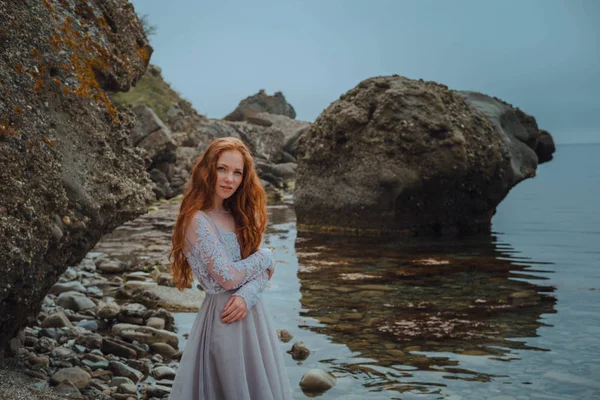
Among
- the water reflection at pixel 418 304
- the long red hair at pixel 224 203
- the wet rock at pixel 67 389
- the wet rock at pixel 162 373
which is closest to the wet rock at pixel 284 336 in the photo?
the water reflection at pixel 418 304

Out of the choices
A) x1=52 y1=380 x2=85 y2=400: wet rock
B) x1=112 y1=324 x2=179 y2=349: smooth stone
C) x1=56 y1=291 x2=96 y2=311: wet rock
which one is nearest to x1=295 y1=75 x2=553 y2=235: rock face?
x1=56 y1=291 x2=96 y2=311: wet rock

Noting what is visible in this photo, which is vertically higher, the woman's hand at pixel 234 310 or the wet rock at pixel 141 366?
the woman's hand at pixel 234 310

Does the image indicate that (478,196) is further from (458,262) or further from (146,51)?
(146,51)

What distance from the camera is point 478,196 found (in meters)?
14.6

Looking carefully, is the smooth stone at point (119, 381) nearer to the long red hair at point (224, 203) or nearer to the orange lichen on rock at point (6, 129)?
the long red hair at point (224, 203)

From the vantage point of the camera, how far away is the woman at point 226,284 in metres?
3.91

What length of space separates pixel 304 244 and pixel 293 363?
6952 millimetres

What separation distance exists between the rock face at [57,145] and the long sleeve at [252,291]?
51.8 inches

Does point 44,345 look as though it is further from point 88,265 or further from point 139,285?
point 88,265

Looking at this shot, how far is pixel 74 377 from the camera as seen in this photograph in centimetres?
519

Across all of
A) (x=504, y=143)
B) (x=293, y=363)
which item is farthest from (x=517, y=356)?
(x=504, y=143)

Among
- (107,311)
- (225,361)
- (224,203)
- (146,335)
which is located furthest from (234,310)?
(107,311)

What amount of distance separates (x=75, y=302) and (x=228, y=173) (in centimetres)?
442

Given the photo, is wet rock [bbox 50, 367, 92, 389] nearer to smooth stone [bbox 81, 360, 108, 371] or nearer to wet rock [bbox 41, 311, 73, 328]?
smooth stone [bbox 81, 360, 108, 371]
